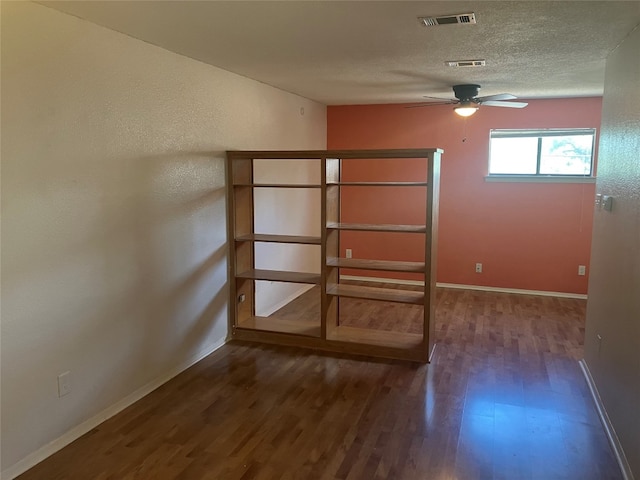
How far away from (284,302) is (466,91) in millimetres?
2883

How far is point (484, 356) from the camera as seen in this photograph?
4.03 m

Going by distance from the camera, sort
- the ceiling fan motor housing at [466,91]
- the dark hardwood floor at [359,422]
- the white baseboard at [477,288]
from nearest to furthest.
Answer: the dark hardwood floor at [359,422], the ceiling fan motor housing at [466,91], the white baseboard at [477,288]

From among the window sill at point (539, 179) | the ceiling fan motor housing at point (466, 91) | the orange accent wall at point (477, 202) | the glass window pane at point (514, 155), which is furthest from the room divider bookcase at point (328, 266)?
the glass window pane at point (514, 155)

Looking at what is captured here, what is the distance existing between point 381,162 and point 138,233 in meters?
3.88

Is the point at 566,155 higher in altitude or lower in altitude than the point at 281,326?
higher

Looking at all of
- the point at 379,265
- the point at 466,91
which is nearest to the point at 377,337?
→ the point at 379,265

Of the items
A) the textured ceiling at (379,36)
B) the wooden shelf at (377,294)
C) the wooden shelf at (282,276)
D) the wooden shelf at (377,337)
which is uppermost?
the textured ceiling at (379,36)

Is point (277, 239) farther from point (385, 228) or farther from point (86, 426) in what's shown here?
point (86, 426)

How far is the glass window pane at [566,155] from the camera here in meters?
5.74

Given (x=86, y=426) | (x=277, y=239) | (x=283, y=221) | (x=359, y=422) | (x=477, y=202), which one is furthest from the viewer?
(x=477, y=202)

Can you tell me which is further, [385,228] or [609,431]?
[385,228]

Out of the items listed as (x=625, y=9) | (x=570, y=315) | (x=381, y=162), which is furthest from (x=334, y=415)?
(x=381, y=162)

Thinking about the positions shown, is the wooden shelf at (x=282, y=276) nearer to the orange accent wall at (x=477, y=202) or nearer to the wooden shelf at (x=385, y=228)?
the wooden shelf at (x=385, y=228)

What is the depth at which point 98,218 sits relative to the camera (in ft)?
9.38
